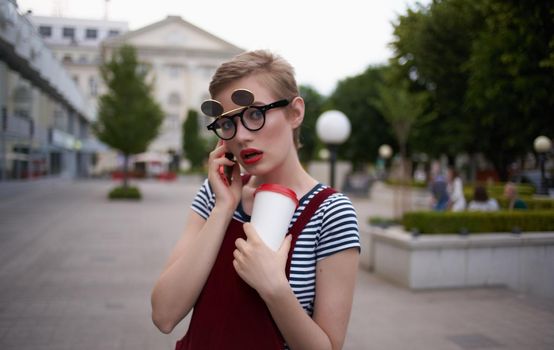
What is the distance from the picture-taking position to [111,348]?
14.3 feet

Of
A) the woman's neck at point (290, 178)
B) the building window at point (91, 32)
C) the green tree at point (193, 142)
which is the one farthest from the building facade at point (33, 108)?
the green tree at point (193, 142)

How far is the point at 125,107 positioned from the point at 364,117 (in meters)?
23.7

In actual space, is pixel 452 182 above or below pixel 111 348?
above

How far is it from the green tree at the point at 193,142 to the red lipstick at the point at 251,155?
5489 cm

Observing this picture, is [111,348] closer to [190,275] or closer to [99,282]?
[99,282]

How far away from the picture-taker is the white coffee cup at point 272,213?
1416mm

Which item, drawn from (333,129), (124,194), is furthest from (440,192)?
(124,194)

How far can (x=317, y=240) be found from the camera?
1.56m

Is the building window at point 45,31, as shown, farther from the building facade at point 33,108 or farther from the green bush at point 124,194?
the green bush at point 124,194

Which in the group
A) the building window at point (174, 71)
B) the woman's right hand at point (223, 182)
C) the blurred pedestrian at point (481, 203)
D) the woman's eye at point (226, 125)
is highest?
the building window at point (174, 71)

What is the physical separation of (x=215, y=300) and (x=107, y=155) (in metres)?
61.4

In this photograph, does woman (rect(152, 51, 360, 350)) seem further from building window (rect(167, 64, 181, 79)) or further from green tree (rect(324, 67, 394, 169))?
building window (rect(167, 64, 181, 79))

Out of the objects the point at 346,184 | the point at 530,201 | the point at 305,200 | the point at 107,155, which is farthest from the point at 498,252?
the point at 107,155

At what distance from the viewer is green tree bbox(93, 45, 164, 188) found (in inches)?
891
